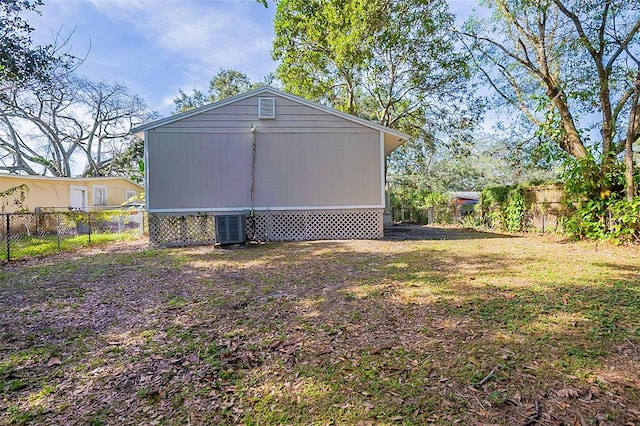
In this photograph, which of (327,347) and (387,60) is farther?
(387,60)

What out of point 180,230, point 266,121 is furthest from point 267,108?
point 180,230

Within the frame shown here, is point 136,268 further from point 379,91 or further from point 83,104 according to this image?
point 83,104

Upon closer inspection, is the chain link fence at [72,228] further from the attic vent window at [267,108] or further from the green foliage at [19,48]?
the attic vent window at [267,108]

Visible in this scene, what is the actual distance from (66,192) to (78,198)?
2.41 feet

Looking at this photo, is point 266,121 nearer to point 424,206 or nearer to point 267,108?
point 267,108

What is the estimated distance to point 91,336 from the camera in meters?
2.83

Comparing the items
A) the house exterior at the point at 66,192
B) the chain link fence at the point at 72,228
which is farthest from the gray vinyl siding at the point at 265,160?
the house exterior at the point at 66,192

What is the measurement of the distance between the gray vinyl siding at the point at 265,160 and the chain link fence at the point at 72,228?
9.20 feet

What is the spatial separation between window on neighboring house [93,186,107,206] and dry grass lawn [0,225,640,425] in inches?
518

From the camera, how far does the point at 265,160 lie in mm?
8664

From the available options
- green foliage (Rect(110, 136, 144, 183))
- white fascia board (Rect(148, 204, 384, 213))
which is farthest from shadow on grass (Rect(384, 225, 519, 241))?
green foliage (Rect(110, 136, 144, 183))

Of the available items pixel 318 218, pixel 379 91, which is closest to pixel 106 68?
pixel 379 91

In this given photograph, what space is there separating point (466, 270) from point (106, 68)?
2384 centimetres

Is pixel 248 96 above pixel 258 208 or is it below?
above
